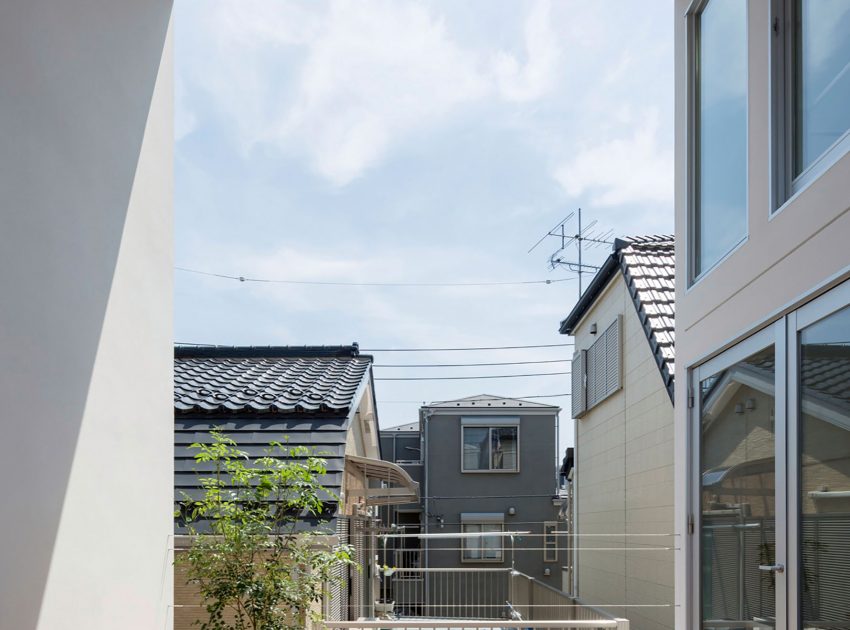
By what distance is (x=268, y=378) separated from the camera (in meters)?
7.81

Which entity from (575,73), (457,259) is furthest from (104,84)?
(457,259)

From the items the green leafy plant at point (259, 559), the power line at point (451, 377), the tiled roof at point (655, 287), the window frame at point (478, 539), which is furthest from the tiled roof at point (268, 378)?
the power line at point (451, 377)

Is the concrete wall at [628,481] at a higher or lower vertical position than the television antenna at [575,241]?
lower

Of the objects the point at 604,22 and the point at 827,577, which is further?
the point at 604,22

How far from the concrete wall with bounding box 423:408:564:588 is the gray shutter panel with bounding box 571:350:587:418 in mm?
6578

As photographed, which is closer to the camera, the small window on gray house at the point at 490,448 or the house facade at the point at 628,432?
the house facade at the point at 628,432

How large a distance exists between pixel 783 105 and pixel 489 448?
15.7 metres

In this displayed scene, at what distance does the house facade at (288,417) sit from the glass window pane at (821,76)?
130 inches

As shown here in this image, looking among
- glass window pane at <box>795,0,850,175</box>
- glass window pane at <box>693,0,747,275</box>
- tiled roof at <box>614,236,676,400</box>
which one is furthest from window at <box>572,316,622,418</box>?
glass window pane at <box>795,0,850,175</box>

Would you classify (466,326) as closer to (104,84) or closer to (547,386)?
(547,386)

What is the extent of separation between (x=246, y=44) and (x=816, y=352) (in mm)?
4134

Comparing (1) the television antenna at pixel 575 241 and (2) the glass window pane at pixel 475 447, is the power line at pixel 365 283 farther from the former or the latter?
(2) the glass window pane at pixel 475 447

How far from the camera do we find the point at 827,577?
107 inches

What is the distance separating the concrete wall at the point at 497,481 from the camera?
18.2 meters
